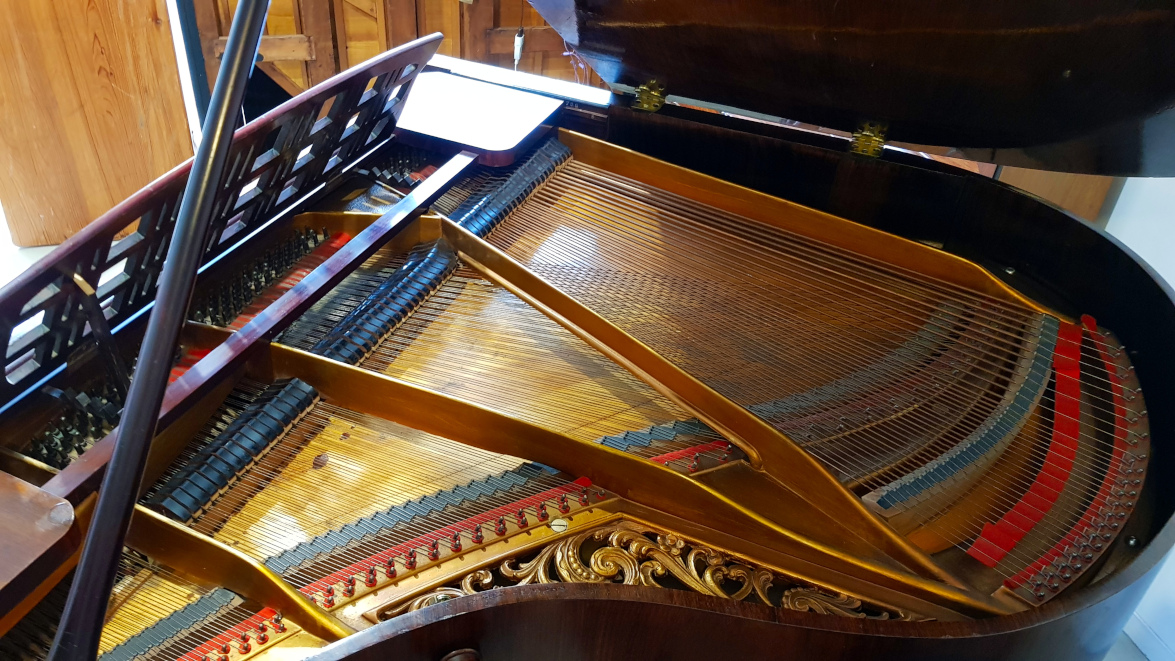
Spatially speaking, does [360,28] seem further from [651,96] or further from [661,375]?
[661,375]

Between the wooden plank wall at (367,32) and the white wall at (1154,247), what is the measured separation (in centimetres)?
372

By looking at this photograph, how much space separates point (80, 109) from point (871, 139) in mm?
4026

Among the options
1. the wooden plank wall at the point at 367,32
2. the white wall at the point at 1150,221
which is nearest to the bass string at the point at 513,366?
the white wall at the point at 1150,221

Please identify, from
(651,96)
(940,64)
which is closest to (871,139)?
(940,64)

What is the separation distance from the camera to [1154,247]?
3.23m

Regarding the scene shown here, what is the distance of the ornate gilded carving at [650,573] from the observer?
1434mm

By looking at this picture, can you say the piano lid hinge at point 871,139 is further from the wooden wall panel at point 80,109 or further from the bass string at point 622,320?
the wooden wall panel at point 80,109

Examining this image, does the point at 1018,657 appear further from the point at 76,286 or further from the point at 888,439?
the point at 76,286

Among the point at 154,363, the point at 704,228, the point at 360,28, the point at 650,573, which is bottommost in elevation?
the point at 650,573

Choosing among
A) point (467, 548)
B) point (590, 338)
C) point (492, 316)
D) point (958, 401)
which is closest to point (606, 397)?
point (590, 338)

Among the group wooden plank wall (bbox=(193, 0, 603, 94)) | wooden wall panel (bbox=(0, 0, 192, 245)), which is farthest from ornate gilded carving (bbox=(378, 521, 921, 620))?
wooden plank wall (bbox=(193, 0, 603, 94))

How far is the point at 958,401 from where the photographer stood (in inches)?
74.0

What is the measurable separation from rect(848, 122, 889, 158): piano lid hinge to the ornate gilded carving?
1.45 metres

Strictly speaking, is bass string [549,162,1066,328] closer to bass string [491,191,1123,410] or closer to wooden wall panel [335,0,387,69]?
bass string [491,191,1123,410]
